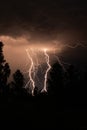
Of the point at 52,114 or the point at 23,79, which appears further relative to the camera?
the point at 23,79

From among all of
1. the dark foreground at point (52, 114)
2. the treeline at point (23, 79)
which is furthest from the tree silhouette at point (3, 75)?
the dark foreground at point (52, 114)

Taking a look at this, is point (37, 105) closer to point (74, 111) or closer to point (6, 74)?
point (74, 111)

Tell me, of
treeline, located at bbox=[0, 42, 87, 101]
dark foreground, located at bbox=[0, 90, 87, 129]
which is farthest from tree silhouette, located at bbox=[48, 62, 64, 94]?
dark foreground, located at bbox=[0, 90, 87, 129]

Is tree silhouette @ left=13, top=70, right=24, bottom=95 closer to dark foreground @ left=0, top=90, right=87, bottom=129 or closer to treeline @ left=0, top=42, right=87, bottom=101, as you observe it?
treeline @ left=0, top=42, right=87, bottom=101

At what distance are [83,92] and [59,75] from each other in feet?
86.1

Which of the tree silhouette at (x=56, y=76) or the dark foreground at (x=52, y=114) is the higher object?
the tree silhouette at (x=56, y=76)

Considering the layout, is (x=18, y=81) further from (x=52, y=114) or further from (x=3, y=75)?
(x=52, y=114)

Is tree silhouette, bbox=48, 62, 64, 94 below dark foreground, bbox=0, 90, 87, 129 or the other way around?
the other way around

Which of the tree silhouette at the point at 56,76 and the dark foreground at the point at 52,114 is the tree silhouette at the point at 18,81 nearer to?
the tree silhouette at the point at 56,76

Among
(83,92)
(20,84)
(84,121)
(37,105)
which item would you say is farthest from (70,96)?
(20,84)

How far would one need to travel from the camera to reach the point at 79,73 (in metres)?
68.1

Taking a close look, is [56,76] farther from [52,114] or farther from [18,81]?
[52,114]

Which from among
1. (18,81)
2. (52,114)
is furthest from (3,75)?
(52,114)

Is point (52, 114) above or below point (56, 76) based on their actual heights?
below
